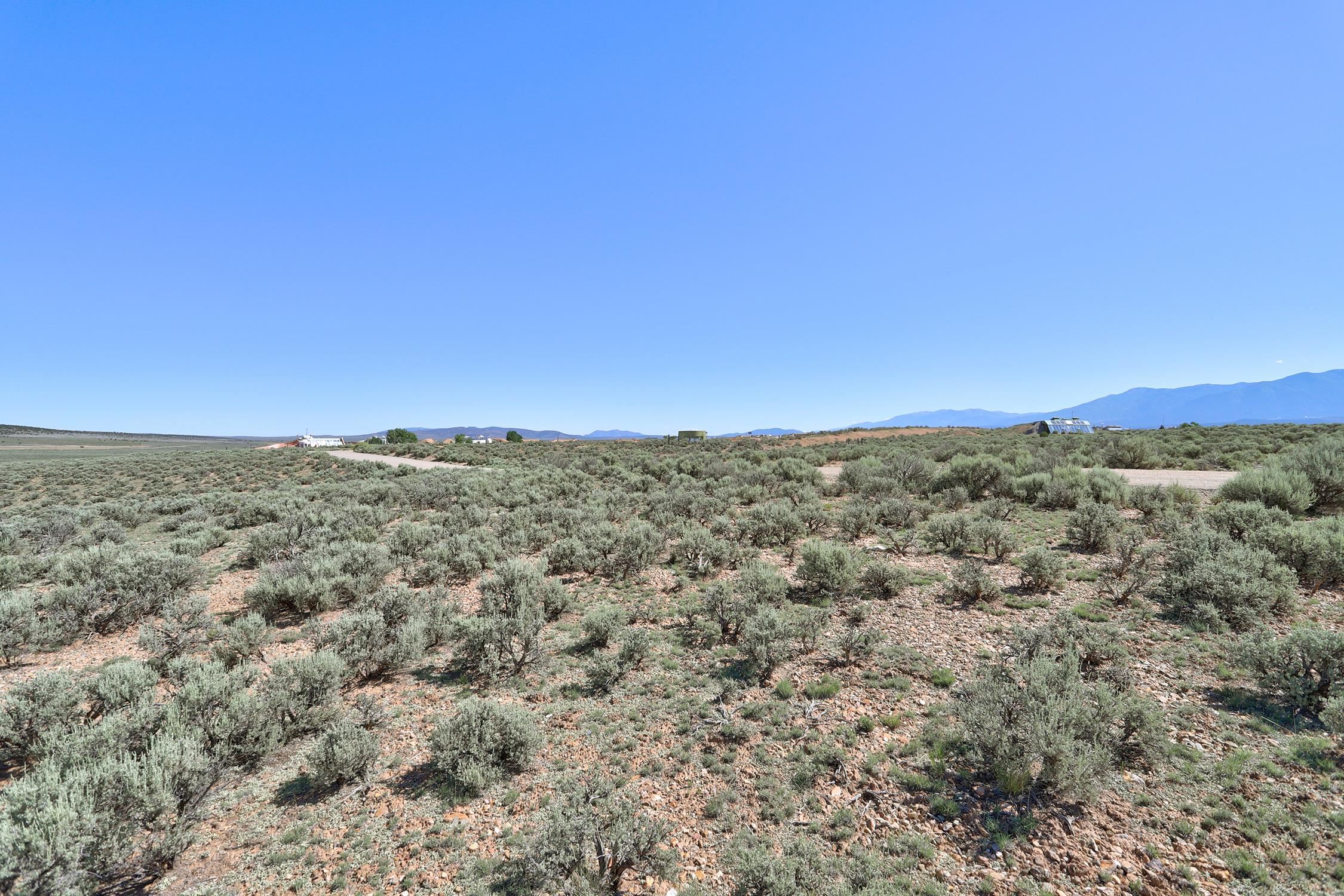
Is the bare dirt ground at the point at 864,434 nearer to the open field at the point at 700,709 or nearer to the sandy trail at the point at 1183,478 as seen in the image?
the sandy trail at the point at 1183,478

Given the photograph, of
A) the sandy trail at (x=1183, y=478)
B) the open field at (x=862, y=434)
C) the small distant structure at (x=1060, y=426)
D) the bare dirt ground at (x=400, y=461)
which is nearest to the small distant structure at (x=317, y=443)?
the bare dirt ground at (x=400, y=461)

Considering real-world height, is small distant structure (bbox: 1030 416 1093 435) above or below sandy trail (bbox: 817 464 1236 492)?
above

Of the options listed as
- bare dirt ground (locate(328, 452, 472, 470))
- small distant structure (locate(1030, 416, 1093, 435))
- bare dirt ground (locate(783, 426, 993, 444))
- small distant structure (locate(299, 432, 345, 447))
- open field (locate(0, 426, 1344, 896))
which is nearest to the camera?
open field (locate(0, 426, 1344, 896))

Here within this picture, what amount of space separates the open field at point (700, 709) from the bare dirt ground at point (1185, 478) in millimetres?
3278

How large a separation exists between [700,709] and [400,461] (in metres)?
44.1

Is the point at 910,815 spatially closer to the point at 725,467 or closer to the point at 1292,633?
the point at 1292,633

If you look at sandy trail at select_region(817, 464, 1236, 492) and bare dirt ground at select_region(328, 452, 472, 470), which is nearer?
sandy trail at select_region(817, 464, 1236, 492)

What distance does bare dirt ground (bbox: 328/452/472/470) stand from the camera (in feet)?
118

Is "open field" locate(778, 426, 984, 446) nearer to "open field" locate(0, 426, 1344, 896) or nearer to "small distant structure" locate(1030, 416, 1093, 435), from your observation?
"small distant structure" locate(1030, 416, 1093, 435)

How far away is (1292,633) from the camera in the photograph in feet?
18.9

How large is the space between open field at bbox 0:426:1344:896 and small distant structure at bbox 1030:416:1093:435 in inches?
1606

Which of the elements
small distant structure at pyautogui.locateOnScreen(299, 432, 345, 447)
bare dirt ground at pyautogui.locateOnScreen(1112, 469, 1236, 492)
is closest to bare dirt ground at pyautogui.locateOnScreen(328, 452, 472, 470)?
small distant structure at pyautogui.locateOnScreen(299, 432, 345, 447)

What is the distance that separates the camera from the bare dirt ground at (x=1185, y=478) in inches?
645

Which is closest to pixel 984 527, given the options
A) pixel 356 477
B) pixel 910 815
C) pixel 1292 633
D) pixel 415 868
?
pixel 1292 633
